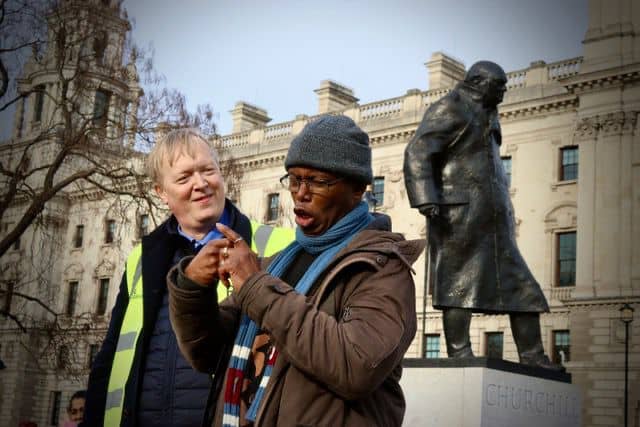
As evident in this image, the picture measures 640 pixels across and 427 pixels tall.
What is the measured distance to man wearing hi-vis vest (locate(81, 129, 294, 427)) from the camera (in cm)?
362

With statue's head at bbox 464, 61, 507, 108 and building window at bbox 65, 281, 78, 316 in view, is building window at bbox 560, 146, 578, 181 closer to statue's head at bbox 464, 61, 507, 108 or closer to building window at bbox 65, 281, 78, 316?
statue's head at bbox 464, 61, 507, 108

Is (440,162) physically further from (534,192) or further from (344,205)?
(534,192)

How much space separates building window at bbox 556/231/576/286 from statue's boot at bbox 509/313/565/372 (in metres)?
25.9

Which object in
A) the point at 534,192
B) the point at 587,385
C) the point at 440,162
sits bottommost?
the point at 587,385

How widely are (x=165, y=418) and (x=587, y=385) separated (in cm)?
2976

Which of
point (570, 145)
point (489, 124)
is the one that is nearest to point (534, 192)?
point (570, 145)

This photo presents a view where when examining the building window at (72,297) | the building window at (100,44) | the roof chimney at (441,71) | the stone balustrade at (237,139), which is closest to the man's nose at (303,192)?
the building window at (100,44)

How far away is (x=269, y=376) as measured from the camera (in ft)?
7.94

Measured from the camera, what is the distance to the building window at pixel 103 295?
49625mm

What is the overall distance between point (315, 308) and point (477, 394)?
17.6ft

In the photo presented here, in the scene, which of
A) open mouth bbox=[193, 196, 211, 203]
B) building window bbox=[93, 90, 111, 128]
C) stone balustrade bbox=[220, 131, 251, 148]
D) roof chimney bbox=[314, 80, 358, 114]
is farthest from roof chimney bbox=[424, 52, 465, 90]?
open mouth bbox=[193, 196, 211, 203]

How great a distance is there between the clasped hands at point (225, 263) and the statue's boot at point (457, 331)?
5.89 metres

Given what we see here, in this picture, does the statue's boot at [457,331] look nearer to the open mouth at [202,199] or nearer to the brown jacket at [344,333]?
the open mouth at [202,199]

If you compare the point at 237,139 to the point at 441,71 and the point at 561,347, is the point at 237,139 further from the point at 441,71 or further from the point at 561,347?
the point at 561,347
